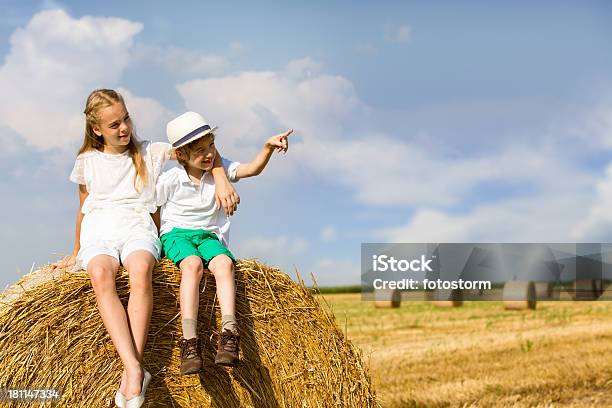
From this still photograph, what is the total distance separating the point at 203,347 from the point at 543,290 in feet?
40.4

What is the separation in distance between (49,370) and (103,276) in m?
0.59

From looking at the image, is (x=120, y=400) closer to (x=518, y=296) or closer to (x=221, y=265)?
(x=221, y=265)

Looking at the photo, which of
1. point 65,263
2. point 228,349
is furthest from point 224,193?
point 65,263

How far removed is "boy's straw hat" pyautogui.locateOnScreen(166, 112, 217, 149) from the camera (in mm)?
4078

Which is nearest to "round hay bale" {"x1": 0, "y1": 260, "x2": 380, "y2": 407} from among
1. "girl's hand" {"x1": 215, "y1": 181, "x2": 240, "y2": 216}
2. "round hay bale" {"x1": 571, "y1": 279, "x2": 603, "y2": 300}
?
"girl's hand" {"x1": 215, "y1": 181, "x2": 240, "y2": 216}

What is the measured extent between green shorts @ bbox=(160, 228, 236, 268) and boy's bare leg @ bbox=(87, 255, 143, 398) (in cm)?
32

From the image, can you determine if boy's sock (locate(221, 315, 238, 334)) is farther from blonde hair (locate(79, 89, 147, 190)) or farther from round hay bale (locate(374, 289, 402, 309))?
round hay bale (locate(374, 289, 402, 309))

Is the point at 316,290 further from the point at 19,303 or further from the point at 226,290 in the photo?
the point at 19,303

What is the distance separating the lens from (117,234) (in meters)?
4.02

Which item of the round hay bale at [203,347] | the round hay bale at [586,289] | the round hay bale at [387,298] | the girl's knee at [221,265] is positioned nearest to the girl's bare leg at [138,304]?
the round hay bale at [203,347]

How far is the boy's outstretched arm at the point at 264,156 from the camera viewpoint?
4113 millimetres

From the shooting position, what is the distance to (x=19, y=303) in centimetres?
402

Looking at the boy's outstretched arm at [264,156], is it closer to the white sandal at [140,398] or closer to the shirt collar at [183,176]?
the shirt collar at [183,176]

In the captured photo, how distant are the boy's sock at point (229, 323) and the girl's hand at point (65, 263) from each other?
2.92 feet
